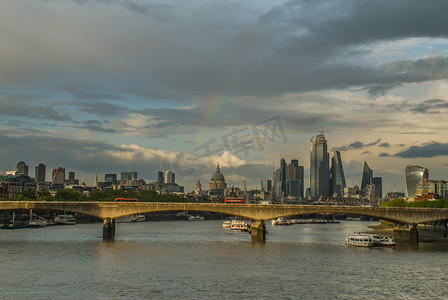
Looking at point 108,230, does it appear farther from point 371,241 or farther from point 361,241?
point 371,241

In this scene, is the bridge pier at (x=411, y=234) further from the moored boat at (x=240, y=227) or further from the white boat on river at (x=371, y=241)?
the moored boat at (x=240, y=227)

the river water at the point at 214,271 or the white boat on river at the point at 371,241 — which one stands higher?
the white boat on river at the point at 371,241

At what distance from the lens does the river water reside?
184 feet

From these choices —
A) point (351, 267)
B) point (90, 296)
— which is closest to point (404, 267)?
point (351, 267)

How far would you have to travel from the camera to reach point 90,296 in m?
53.3

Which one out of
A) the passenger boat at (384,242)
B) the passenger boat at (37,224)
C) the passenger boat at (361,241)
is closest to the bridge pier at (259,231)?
the passenger boat at (361,241)

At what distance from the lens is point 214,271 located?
69875 millimetres

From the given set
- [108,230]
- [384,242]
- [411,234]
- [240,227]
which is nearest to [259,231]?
[384,242]

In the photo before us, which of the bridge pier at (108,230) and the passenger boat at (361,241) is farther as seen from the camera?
the bridge pier at (108,230)

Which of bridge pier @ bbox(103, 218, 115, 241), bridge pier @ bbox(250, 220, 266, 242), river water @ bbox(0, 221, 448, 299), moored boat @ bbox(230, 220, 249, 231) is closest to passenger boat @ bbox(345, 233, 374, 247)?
river water @ bbox(0, 221, 448, 299)

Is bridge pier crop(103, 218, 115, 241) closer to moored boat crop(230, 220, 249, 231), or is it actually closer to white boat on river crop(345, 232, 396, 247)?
moored boat crop(230, 220, 249, 231)

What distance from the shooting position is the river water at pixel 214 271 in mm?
56125

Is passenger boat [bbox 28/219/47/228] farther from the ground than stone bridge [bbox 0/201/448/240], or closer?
closer

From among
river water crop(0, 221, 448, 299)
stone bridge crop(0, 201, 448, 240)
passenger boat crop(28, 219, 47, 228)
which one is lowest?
river water crop(0, 221, 448, 299)
